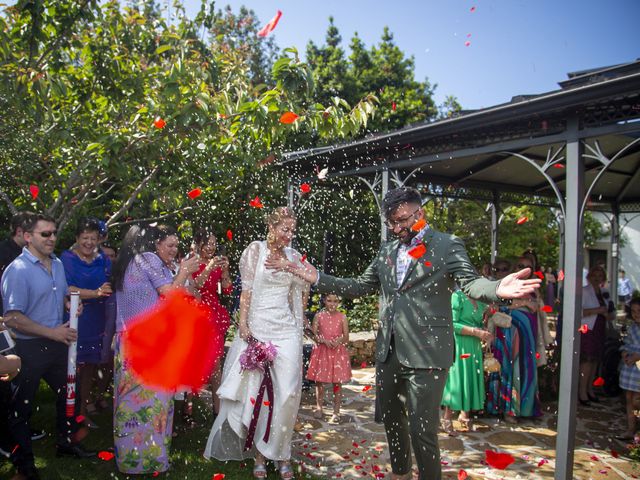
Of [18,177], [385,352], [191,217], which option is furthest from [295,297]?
[191,217]

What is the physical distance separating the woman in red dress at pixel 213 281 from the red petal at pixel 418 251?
7.80 ft

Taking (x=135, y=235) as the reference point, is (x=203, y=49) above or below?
above

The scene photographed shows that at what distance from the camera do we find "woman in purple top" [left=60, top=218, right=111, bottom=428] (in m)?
4.84

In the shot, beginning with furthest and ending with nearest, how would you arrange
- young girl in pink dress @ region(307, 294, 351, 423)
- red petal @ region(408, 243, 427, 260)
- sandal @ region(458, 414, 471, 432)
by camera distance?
1. young girl in pink dress @ region(307, 294, 351, 423)
2. sandal @ region(458, 414, 471, 432)
3. red petal @ region(408, 243, 427, 260)

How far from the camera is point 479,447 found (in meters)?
5.06

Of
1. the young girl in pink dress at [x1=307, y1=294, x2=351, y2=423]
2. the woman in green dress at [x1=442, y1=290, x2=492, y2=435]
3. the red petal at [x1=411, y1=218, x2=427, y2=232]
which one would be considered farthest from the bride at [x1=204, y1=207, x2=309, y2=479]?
the woman in green dress at [x1=442, y1=290, x2=492, y2=435]

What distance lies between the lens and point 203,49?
641 cm

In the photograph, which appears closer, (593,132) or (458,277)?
(458,277)

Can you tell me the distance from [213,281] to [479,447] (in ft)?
10.8

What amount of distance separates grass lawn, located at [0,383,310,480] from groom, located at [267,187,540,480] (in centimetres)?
132

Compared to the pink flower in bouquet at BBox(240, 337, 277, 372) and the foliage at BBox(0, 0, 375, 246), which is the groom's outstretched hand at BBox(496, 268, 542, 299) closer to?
the pink flower in bouquet at BBox(240, 337, 277, 372)

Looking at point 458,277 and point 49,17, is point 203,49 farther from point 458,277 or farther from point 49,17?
point 458,277

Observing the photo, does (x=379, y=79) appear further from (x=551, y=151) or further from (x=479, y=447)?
(x=479, y=447)

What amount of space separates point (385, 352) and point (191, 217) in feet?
21.8
